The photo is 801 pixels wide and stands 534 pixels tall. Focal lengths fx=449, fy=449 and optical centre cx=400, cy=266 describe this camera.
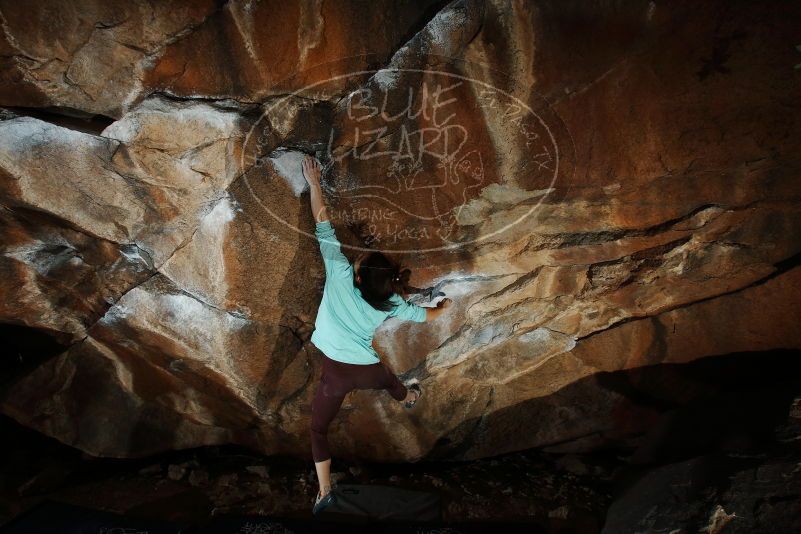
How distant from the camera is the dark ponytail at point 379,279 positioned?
3.11 meters

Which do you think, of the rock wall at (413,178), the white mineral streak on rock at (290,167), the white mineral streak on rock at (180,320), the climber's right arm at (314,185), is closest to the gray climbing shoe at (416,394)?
the rock wall at (413,178)

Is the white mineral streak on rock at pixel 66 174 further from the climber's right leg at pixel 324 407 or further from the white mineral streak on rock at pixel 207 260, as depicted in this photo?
the climber's right leg at pixel 324 407

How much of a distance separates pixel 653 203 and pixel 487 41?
141 centimetres

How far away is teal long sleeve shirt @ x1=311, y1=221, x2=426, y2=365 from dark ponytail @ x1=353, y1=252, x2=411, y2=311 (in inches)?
1.9

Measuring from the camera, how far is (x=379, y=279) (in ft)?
10.3

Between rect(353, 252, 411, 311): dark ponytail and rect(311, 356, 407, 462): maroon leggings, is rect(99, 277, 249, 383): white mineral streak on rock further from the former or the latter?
rect(353, 252, 411, 311): dark ponytail

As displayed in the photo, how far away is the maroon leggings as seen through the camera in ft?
10.7

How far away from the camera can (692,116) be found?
2424 millimetres

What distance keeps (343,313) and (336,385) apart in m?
0.59

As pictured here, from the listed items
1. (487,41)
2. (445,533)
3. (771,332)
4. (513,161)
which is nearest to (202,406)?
(445,533)

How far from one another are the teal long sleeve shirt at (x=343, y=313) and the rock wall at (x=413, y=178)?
0.23m

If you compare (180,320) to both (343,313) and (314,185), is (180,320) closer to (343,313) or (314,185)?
(343,313)

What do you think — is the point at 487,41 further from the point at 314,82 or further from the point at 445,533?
the point at 445,533

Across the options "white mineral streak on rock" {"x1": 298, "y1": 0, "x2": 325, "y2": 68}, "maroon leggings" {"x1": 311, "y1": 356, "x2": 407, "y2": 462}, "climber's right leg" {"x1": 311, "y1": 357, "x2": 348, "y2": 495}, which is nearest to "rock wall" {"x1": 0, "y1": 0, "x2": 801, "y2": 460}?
"white mineral streak on rock" {"x1": 298, "y1": 0, "x2": 325, "y2": 68}
